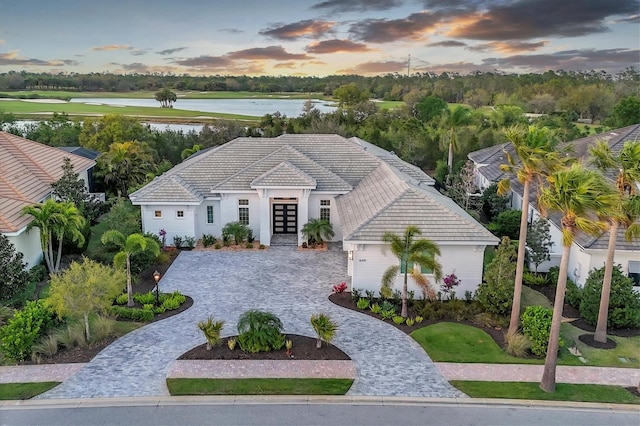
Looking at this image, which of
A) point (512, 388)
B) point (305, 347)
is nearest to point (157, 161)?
point (305, 347)

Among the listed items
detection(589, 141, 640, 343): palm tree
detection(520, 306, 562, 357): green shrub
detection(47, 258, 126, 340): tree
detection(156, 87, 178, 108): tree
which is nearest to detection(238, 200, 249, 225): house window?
detection(47, 258, 126, 340): tree

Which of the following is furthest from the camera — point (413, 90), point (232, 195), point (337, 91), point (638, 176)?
point (413, 90)

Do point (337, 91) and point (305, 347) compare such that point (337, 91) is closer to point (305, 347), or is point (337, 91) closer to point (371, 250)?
point (371, 250)

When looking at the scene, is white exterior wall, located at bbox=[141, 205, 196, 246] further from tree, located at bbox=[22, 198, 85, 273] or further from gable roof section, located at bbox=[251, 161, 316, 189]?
tree, located at bbox=[22, 198, 85, 273]

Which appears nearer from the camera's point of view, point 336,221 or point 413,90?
point 336,221

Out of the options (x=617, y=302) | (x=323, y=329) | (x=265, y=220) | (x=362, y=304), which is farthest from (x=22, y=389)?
(x=617, y=302)

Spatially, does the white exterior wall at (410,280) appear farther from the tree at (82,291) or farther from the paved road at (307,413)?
the tree at (82,291)
